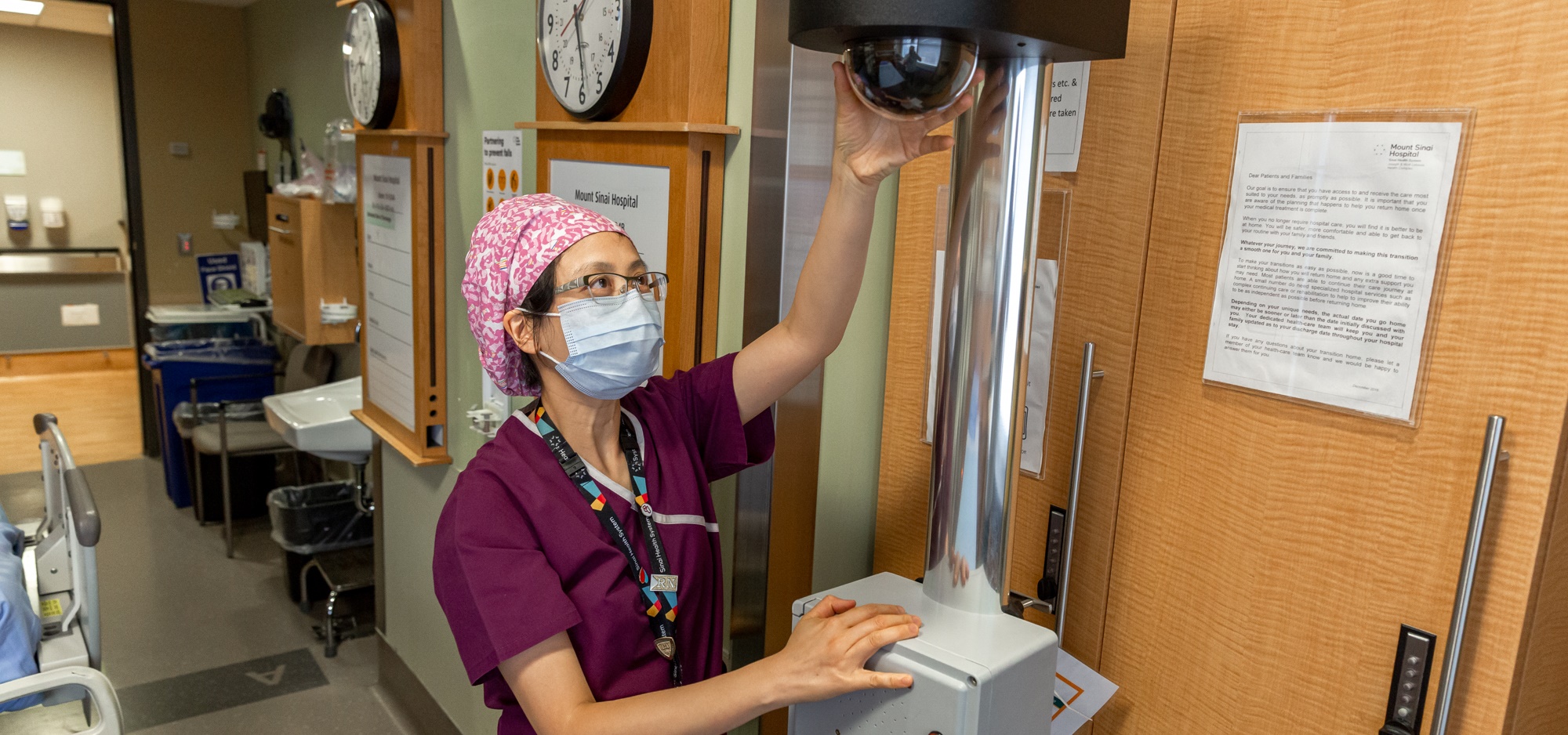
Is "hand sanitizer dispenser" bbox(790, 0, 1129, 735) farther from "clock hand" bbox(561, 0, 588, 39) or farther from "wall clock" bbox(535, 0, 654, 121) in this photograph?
"clock hand" bbox(561, 0, 588, 39)

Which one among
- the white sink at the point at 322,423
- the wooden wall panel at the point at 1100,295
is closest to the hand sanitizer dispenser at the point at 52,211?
the white sink at the point at 322,423

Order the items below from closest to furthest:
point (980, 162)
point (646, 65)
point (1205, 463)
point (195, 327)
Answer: point (980, 162), point (1205, 463), point (646, 65), point (195, 327)

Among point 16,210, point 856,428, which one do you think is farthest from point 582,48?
point 16,210

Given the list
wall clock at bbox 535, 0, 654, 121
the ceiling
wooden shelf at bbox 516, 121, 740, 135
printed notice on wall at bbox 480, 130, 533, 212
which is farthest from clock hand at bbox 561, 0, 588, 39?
the ceiling

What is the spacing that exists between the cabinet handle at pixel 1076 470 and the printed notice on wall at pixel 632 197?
747 millimetres

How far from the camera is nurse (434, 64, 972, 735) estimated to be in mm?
1028

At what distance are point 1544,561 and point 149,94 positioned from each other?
6.74 m

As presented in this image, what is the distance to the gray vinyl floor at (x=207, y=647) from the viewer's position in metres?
3.12

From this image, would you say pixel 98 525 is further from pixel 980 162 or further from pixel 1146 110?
pixel 1146 110

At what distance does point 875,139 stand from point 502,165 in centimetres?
148

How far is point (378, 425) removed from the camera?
295 cm

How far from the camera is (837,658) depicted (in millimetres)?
989

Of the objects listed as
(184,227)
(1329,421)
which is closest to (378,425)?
(1329,421)

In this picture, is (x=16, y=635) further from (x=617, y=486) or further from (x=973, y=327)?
(x=973, y=327)
